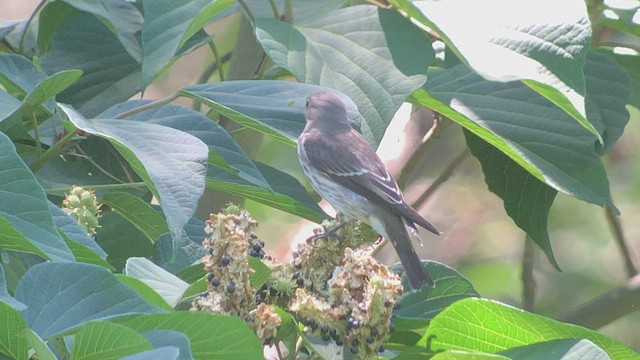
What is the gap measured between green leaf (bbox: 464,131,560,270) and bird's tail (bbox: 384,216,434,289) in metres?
0.24

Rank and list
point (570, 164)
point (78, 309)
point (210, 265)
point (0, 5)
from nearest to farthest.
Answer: point (78, 309) → point (210, 265) → point (570, 164) → point (0, 5)

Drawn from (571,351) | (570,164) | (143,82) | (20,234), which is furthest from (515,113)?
(20,234)

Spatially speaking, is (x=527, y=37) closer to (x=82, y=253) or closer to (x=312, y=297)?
(x=312, y=297)

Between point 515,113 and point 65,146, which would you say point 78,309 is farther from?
point 515,113

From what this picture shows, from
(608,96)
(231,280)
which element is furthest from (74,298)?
(608,96)

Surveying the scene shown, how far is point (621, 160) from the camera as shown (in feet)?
15.3

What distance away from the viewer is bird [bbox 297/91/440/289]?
2.66m

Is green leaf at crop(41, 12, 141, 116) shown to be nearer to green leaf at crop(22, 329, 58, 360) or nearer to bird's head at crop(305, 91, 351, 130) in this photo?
bird's head at crop(305, 91, 351, 130)

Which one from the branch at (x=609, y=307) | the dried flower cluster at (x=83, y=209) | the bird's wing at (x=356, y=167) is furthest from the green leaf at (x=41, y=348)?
the branch at (x=609, y=307)

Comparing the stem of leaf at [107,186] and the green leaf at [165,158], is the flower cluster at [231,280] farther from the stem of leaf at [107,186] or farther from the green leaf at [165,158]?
the stem of leaf at [107,186]

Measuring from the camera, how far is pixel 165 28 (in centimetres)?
202

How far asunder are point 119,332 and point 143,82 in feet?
2.99

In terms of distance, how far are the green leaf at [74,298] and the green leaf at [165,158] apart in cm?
23

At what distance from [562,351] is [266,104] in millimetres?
729
